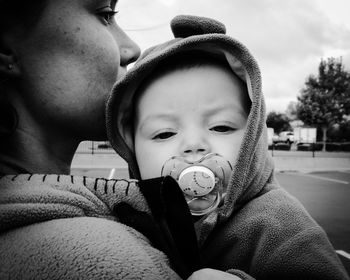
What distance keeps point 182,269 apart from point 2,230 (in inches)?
15.5

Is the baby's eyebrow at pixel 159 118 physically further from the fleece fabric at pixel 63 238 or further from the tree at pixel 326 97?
the tree at pixel 326 97

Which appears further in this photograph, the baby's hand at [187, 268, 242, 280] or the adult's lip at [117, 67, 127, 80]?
the adult's lip at [117, 67, 127, 80]

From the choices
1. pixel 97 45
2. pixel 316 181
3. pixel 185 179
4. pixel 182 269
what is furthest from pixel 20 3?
pixel 316 181

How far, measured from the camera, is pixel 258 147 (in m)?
1.22

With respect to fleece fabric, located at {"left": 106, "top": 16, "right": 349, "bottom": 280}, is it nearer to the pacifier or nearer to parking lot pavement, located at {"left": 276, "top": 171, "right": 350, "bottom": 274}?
the pacifier

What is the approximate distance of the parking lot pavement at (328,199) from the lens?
5.29m

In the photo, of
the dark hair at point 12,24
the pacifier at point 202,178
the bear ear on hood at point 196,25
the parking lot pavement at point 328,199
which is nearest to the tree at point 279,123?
the parking lot pavement at point 328,199

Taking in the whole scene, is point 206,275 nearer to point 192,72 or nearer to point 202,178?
point 202,178

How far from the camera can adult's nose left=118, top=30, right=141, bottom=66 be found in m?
1.29

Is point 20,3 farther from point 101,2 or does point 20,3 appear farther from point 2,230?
point 2,230

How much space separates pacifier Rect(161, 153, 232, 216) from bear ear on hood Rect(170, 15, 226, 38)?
534 mm

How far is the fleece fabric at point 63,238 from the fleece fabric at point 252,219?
344 millimetres

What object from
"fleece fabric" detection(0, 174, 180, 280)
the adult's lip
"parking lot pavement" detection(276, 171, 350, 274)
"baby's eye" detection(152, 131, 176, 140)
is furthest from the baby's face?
"parking lot pavement" detection(276, 171, 350, 274)

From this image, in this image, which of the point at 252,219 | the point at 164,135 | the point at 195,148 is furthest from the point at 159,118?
the point at 252,219
